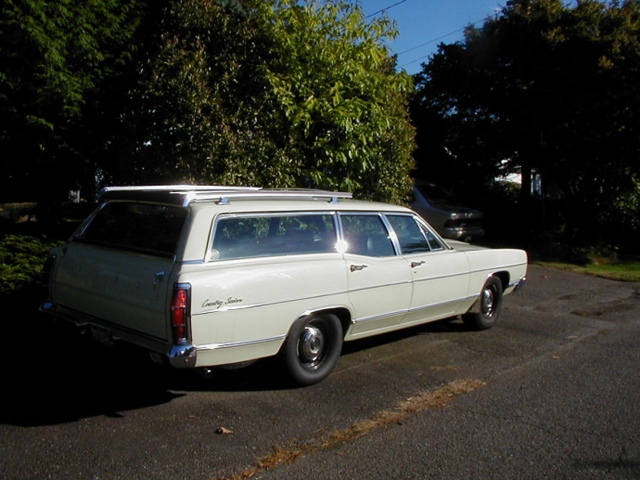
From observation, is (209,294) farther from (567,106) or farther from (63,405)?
(567,106)

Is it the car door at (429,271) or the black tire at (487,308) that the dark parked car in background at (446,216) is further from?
the car door at (429,271)

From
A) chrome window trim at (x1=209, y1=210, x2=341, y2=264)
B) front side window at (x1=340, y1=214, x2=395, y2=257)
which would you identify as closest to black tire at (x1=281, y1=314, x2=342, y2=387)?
chrome window trim at (x1=209, y1=210, x2=341, y2=264)

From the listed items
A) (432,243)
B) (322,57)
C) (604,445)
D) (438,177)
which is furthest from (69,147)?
(438,177)

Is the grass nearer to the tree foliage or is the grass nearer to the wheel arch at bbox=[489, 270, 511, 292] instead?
the tree foliage

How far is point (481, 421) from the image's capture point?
5066 millimetres

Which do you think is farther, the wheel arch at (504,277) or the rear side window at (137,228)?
the wheel arch at (504,277)

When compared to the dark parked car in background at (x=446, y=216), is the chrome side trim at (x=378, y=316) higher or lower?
lower

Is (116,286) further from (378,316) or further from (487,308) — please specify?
(487,308)

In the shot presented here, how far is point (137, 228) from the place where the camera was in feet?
18.5

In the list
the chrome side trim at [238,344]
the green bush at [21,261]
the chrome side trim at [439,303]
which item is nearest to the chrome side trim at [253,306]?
the chrome side trim at [238,344]

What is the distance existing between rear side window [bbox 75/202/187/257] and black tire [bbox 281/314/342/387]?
1.28 metres

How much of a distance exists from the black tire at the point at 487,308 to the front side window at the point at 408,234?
47.2 inches

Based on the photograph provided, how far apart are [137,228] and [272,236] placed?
1.17 metres

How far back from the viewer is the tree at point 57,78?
8.87 m
